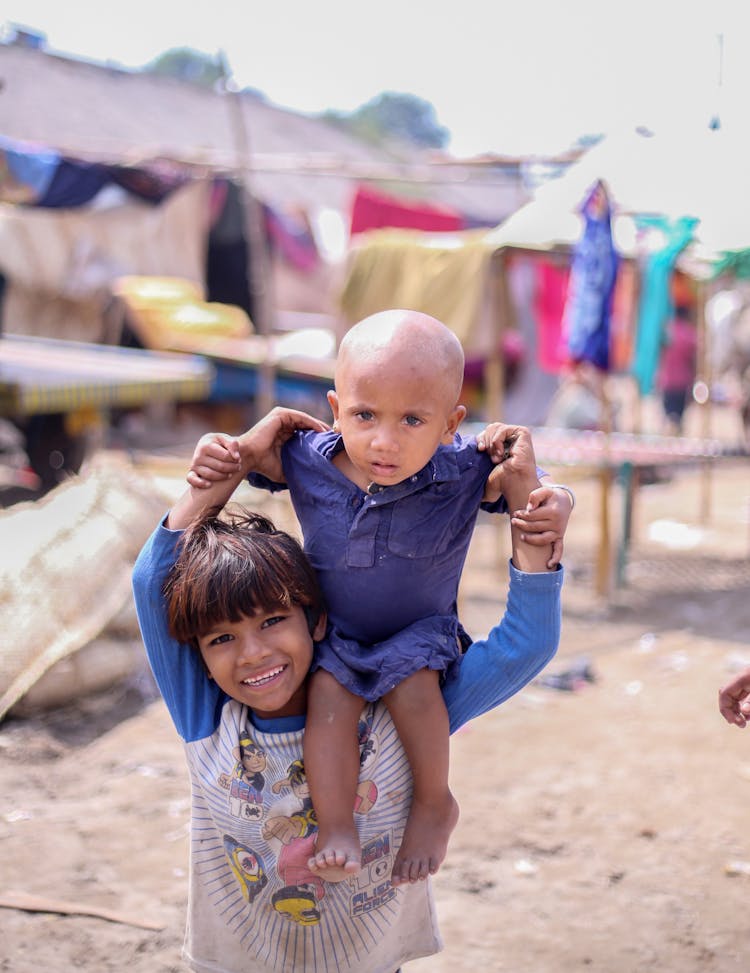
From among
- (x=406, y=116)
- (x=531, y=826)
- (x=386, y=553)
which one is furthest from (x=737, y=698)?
(x=406, y=116)

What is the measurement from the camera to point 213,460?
1677 mm

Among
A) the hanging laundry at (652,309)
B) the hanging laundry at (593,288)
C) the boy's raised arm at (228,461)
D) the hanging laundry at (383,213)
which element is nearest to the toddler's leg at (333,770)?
the boy's raised arm at (228,461)

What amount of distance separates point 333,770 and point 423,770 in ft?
0.51

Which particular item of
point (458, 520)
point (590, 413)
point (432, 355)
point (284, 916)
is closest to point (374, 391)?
point (432, 355)

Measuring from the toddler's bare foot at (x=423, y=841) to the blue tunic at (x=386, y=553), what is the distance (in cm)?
22

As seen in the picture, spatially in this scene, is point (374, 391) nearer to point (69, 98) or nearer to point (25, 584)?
point (25, 584)

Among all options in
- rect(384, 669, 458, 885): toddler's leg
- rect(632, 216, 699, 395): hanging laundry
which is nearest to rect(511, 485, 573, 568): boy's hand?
rect(384, 669, 458, 885): toddler's leg

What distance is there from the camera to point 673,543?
324 inches

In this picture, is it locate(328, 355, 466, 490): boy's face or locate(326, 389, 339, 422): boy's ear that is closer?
locate(328, 355, 466, 490): boy's face

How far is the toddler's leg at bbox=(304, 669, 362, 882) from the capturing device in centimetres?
166

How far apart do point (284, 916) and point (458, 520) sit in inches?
29.2

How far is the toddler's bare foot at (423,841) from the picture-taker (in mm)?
1713

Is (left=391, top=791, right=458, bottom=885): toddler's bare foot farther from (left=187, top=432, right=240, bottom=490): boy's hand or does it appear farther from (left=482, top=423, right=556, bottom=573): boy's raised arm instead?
(left=187, top=432, right=240, bottom=490): boy's hand

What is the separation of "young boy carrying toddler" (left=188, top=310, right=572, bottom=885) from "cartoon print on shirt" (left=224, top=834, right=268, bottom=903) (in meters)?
0.14
